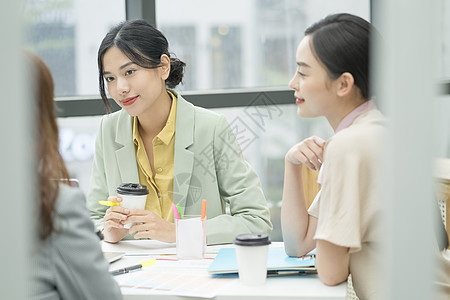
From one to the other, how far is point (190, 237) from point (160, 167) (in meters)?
0.59

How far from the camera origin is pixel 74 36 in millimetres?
3559

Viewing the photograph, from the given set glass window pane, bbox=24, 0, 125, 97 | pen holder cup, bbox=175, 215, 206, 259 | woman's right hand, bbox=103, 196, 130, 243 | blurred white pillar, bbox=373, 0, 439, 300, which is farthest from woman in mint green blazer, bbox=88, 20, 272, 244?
blurred white pillar, bbox=373, 0, 439, 300

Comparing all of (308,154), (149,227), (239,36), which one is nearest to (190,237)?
(149,227)

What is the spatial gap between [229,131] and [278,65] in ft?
4.58

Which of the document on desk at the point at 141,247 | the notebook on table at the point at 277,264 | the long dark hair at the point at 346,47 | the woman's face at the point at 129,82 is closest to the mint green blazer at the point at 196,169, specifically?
the woman's face at the point at 129,82

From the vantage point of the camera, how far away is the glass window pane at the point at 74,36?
3.42 m

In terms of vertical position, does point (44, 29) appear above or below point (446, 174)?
above

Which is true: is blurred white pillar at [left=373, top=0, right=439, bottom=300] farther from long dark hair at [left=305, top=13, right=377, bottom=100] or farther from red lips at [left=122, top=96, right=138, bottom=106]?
red lips at [left=122, top=96, right=138, bottom=106]

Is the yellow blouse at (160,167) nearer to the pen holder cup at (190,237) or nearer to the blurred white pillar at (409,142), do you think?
the pen holder cup at (190,237)

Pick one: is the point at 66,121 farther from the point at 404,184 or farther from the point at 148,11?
the point at 404,184

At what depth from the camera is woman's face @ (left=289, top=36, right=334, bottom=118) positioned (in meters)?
1.62

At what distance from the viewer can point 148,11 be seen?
3.06m

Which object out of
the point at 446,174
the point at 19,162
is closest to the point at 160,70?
the point at 446,174

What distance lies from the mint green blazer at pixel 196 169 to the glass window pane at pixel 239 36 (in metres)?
1.29
